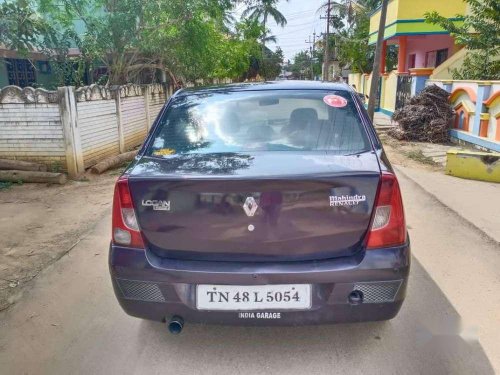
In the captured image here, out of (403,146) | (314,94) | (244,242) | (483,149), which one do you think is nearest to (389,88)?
(403,146)

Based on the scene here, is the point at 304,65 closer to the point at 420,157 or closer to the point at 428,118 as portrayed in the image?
the point at 428,118

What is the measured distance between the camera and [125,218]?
2.28 metres

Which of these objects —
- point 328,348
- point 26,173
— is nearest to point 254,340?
point 328,348

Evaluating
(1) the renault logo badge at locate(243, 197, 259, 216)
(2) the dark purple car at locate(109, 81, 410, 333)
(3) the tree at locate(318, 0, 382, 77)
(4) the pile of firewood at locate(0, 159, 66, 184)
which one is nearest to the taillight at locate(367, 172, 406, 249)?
(2) the dark purple car at locate(109, 81, 410, 333)

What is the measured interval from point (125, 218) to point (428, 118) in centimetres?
987

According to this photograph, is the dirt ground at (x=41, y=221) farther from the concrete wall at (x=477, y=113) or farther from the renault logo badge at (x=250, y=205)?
Answer: the renault logo badge at (x=250, y=205)

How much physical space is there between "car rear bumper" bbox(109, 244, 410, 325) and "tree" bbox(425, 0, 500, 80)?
10238 mm

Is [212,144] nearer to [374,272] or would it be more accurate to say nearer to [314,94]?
[314,94]

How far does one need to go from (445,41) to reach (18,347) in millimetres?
17825

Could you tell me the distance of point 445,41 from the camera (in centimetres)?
1666

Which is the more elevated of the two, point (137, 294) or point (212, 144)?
point (212, 144)

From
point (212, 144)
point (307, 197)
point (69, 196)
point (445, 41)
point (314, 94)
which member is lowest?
point (69, 196)

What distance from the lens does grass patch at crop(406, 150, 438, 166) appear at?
8312 millimetres

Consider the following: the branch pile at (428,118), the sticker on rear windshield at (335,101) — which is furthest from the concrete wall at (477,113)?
the sticker on rear windshield at (335,101)
